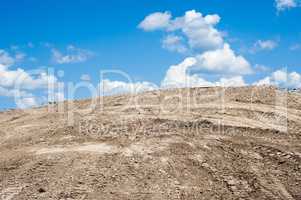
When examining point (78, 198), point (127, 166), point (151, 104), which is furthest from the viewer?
point (151, 104)

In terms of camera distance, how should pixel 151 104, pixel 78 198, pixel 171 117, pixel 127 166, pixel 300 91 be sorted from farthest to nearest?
pixel 300 91 < pixel 151 104 < pixel 171 117 < pixel 127 166 < pixel 78 198

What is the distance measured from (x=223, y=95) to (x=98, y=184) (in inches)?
368

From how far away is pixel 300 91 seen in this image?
75.0 feet

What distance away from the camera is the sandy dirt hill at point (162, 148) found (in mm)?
13961

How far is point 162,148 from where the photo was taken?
1652cm

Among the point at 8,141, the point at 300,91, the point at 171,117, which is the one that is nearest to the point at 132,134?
the point at 171,117

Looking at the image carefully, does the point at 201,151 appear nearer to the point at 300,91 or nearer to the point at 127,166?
the point at 127,166

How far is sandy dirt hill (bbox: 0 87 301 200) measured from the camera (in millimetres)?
13961

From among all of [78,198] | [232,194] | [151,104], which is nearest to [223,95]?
[151,104]

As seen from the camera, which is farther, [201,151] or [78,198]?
[201,151]

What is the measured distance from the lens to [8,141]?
1881 centimetres

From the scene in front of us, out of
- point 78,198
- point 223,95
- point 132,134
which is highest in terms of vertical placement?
point 223,95

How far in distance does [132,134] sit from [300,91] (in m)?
9.23

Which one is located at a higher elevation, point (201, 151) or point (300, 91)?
point (300, 91)
